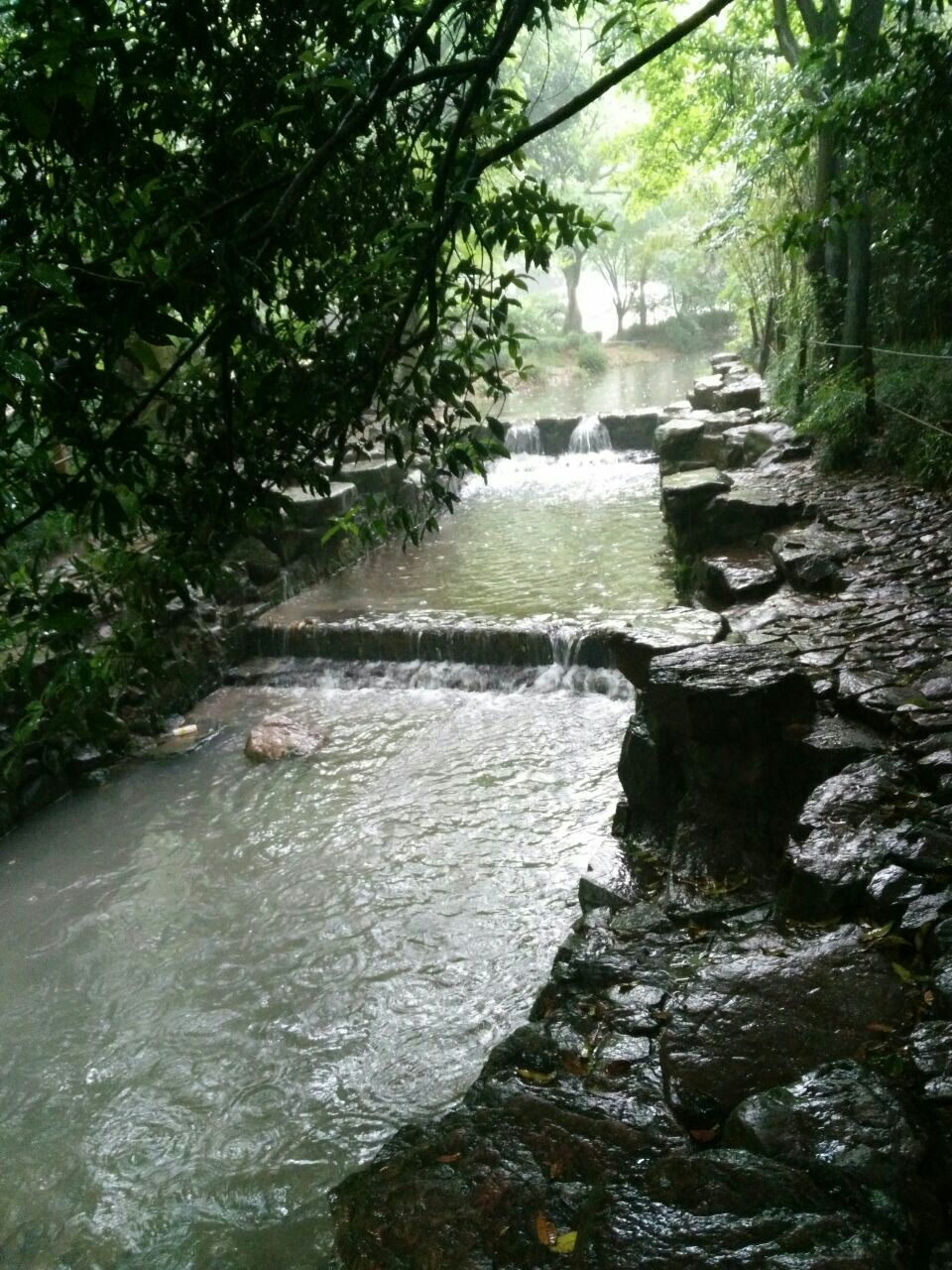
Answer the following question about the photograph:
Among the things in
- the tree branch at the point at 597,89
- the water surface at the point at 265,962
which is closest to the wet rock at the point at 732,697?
the water surface at the point at 265,962

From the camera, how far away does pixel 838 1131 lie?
6.63ft

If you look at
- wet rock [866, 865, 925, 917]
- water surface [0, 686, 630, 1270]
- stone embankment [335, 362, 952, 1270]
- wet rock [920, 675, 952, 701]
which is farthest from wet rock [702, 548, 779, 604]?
wet rock [866, 865, 925, 917]

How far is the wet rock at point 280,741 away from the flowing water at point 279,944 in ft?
0.40

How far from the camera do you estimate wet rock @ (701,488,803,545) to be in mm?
7301

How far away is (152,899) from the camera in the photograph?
539cm

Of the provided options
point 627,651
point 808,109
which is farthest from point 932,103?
point 627,651

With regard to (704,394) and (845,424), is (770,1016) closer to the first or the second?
(845,424)

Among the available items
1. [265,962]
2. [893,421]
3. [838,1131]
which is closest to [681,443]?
[893,421]

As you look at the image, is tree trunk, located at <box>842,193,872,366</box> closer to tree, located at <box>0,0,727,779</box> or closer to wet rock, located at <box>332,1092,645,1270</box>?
tree, located at <box>0,0,727,779</box>

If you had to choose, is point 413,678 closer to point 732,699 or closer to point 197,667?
A: point 197,667

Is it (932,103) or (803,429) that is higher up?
(932,103)

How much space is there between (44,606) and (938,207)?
7.50 m

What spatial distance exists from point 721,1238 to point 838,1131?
37 cm

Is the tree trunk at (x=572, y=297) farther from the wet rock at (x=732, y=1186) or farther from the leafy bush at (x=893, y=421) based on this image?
the wet rock at (x=732, y=1186)
